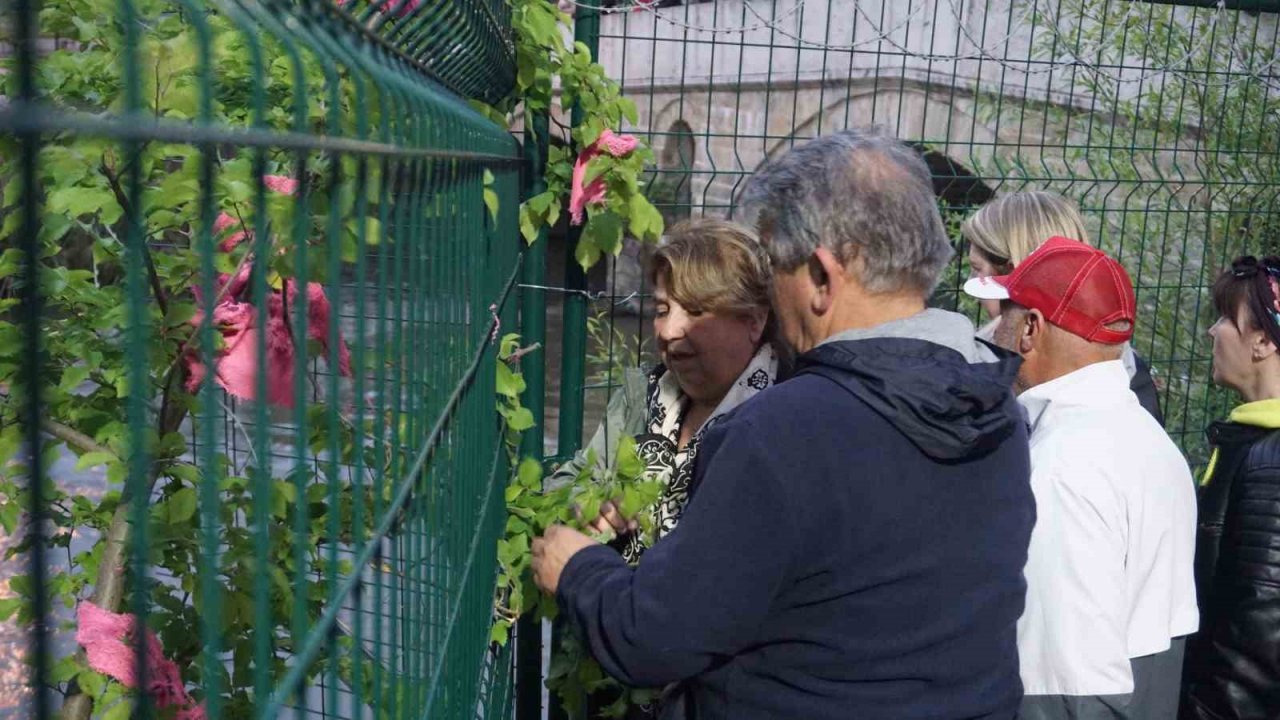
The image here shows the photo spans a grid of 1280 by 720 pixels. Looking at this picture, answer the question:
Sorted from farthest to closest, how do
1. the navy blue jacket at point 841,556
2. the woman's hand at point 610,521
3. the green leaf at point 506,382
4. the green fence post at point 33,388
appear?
1. the green leaf at point 506,382
2. the woman's hand at point 610,521
3. the navy blue jacket at point 841,556
4. the green fence post at point 33,388

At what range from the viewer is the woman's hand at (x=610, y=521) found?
245 centimetres

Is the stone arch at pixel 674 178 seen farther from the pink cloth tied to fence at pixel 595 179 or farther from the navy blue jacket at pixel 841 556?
the navy blue jacket at pixel 841 556

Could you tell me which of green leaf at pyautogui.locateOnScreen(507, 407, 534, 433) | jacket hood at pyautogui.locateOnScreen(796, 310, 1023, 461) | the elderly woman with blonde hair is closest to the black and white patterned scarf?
the elderly woman with blonde hair

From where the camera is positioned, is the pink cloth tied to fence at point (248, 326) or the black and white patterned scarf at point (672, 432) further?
the black and white patterned scarf at point (672, 432)

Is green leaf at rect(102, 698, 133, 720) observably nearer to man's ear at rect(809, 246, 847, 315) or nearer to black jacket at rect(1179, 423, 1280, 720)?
man's ear at rect(809, 246, 847, 315)

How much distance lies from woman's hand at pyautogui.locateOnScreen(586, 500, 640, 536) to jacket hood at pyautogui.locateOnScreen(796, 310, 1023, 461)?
0.73 m

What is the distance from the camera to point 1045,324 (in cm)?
255

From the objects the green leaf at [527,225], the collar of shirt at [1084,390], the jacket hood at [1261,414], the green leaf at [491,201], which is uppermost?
the green leaf at [491,201]

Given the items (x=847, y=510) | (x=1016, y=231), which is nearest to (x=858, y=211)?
(x=847, y=510)

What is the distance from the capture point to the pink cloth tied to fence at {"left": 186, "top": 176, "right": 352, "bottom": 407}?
0.80 m

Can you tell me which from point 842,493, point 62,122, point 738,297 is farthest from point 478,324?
point 62,122

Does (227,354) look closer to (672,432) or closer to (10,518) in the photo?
(10,518)

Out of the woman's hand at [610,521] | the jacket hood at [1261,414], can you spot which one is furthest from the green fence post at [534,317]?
the jacket hood at [1261,414]

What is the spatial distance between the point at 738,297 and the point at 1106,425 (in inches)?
30.7
